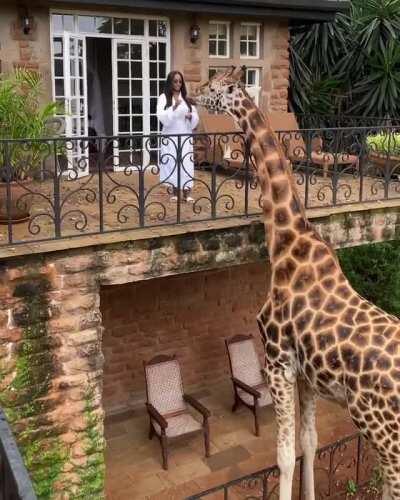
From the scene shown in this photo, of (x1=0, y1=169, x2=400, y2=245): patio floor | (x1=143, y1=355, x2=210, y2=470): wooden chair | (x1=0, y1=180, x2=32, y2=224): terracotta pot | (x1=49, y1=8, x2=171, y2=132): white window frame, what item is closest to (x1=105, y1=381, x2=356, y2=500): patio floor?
(x1=143, y1=355, x2=210, y2=470): wooden chair

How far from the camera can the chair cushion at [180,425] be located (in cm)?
795

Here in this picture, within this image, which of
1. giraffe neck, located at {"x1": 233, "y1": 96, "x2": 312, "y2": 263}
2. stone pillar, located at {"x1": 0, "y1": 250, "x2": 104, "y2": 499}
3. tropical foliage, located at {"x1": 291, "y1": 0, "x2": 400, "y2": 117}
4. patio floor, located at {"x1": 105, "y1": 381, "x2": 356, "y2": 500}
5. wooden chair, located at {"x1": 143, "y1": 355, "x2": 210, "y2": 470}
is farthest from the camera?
tropical foliage, located at {"x1": 291, "y1": 0, "x2": 400, "y2": 117}

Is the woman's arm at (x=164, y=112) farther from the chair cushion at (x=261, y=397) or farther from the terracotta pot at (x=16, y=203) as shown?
the chair cushion at (x=261, y=397)

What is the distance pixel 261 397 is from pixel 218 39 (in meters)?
5.82

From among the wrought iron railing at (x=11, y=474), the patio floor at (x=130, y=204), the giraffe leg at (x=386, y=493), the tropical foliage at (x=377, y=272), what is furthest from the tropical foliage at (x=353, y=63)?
the wrought iron railing at (x=11, y=474)

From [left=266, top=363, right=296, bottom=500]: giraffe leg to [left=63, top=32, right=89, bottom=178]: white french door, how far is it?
482 cm

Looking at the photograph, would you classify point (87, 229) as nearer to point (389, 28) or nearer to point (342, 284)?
point (342, 284)

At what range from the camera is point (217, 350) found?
10117mm

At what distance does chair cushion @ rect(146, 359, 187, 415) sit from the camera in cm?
834

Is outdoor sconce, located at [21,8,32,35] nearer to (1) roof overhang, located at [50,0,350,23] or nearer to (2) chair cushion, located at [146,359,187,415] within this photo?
(1) roof overhang, located at [50,0,350,23]

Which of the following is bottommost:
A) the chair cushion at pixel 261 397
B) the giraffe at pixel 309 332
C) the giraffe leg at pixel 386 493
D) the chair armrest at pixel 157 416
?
the chair cushion at pixel 261 397

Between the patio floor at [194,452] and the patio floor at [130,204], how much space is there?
3120 millimetres

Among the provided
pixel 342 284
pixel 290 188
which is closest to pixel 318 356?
pixel 342 284

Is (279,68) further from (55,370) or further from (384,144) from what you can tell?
(55,370)
